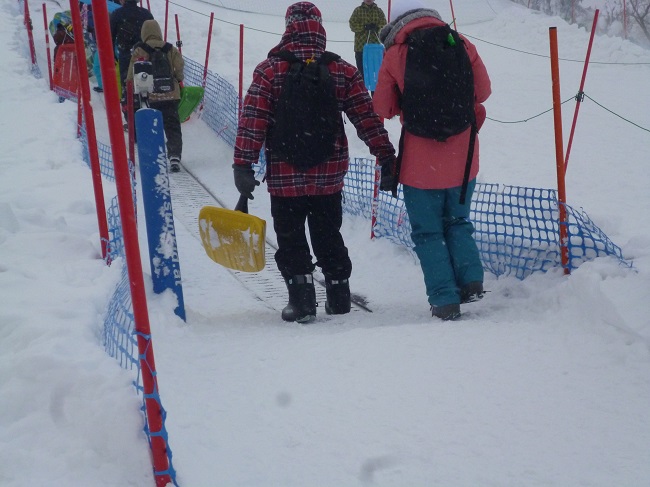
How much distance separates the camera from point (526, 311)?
140 inches

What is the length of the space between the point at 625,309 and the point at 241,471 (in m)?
1.90

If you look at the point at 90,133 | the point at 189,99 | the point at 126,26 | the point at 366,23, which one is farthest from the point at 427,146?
the point at 366,23

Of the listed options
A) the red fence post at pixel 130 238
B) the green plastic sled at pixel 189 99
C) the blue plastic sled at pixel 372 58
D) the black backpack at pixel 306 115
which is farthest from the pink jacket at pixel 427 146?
the blue plastic sled at pixel 372 58

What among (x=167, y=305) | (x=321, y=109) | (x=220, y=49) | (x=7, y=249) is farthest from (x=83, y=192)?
(x=220, y=49)

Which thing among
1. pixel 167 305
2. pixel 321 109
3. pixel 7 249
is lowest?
pixel 167 305

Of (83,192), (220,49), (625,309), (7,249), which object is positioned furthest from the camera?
(220,49)

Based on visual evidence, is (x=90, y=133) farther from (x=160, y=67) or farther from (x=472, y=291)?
(x=160, y=67)

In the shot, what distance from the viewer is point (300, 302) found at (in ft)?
12.6

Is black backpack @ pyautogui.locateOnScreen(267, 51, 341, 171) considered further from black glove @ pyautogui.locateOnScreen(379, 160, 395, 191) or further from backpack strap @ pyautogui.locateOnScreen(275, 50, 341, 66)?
black glove @ pyautogui.locateOnScreen(379, 160, 395, 191)

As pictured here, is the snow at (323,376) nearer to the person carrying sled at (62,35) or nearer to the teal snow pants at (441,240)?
the teal snow pants at (441,240)

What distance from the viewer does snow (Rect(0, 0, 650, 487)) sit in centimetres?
208

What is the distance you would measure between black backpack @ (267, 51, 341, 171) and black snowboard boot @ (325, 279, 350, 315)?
2.43 ft

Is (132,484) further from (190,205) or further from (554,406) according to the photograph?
(190,205)

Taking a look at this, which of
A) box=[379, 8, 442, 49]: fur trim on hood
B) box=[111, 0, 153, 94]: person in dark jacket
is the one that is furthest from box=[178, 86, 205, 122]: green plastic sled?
box=[379, 8, 442, 49]: fur trim on hood
